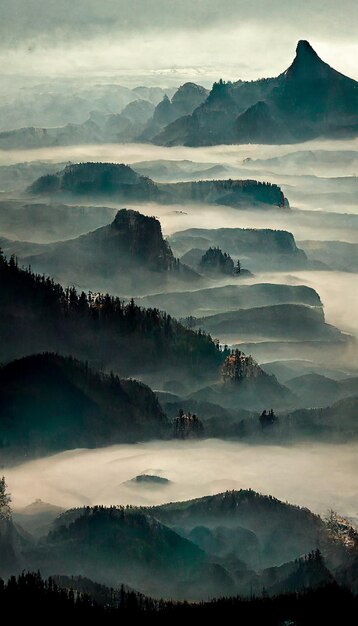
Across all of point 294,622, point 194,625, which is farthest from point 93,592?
point 294,622

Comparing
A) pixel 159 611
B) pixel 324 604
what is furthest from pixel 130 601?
pixel 324 604

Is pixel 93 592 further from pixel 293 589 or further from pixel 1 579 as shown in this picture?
pixel 293 589

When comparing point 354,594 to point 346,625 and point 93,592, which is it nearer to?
point 346,625

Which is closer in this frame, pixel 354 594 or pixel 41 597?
pixel 41 597

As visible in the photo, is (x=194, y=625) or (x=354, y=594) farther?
(x=354, y=594)

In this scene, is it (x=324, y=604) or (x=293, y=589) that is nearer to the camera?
(x=324, y=604)

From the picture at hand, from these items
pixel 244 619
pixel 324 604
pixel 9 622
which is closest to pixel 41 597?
pixel 9 622

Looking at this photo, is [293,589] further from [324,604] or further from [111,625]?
[111,625]
